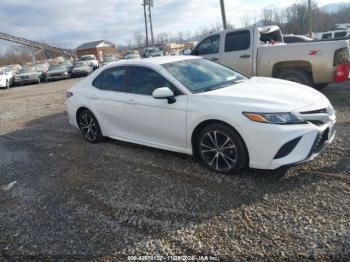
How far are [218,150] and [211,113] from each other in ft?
1.66

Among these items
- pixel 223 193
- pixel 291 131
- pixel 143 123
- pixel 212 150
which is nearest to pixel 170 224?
pixel 223 193

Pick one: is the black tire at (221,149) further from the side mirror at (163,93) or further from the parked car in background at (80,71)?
the parked car in background at (80,71)

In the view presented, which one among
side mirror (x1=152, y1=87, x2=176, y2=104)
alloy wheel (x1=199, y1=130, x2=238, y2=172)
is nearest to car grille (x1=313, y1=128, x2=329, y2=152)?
alloy wheel (x1=199, y1=130, x2=238, y2=172)

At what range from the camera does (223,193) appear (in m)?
3.88

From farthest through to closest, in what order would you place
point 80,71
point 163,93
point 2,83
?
point 80,71 < point 2,83 < point 163,93

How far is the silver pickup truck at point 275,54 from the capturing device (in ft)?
24.2

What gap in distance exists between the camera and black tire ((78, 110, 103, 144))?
6.11 m

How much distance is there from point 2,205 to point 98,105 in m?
2.30

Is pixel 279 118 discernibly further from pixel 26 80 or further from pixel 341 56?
pixel 26 80

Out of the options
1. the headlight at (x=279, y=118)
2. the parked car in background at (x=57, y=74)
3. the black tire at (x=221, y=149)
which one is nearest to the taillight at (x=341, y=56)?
the headlight at (x=279, y=118)

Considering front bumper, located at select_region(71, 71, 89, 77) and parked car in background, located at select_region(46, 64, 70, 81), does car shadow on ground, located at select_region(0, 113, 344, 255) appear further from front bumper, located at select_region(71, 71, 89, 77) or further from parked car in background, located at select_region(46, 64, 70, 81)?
front bumper, located at select_region(71, 71, 89, 77)

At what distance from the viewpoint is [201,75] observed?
4.98 m

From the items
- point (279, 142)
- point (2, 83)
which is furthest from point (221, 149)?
point (2, 83)

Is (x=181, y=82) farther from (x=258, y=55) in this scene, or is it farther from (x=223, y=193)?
(x=258, y=55)
